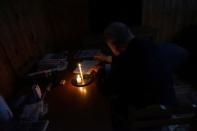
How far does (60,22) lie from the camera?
320 centimetres

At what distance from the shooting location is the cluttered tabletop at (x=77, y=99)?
1.25 meters

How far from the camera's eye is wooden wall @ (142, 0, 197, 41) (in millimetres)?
3387

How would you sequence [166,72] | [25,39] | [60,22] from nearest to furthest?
[166,72], [25,39], [60,22]

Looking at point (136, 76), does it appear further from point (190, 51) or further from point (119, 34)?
point (190, 51)

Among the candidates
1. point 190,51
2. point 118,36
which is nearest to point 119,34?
point 118,36

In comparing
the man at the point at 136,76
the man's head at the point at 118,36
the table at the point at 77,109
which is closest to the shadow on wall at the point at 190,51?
the man at the point at 136,76

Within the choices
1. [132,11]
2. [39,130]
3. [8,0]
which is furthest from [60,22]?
[39,130]

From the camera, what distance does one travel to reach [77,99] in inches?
58.2

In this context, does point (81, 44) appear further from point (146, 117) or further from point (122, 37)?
point (146, 117)

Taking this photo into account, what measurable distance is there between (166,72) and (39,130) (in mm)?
944

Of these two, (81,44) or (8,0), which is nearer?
(8,0)

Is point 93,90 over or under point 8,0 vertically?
under

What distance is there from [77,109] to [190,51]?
2.38 meters

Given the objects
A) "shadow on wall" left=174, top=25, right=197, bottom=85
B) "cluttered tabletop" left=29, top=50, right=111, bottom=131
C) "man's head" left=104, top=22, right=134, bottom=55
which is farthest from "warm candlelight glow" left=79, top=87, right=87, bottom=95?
"shadow on wall" left=174, top=25, right=197, bottom=85
